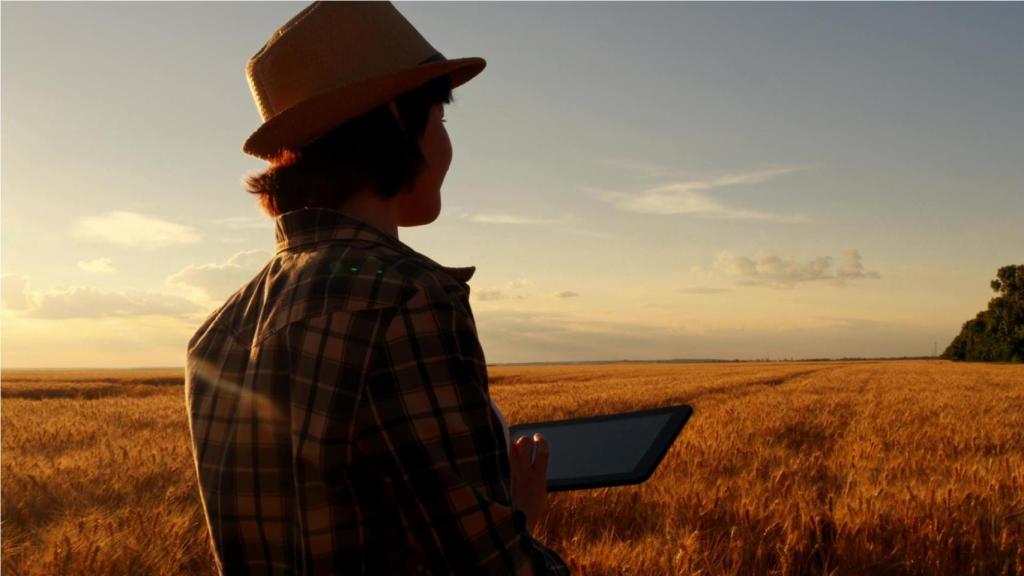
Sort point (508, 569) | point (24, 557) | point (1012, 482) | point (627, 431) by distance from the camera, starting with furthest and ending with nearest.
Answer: point (1012, 482) → point (24, 557) → point (627, 431) → point (508, 569)

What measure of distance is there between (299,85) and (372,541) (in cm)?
90

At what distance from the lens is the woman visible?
1.22 m

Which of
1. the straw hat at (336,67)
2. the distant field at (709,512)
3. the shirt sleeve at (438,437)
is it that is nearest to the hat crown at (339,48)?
the straw hat at (336,67)

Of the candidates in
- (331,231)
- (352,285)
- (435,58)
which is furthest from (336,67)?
(352,285)

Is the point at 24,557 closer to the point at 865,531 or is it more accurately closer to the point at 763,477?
the point at 865,531

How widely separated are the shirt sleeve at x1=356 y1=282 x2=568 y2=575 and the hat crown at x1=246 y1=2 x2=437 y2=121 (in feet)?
1.82

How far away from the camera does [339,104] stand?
4.86 ft

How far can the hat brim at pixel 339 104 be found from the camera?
4.80ft

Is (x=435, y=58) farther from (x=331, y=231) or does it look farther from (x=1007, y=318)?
(x=1007, y=318)

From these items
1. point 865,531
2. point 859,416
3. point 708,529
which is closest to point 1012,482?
point 865,531

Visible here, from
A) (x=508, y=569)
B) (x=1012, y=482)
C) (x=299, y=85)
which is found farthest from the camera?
(x=1012, y=482)

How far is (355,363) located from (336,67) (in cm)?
65

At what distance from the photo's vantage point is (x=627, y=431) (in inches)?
71.2

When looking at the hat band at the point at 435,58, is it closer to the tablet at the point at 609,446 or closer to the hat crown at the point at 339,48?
the hat crown at the point at 339,48
